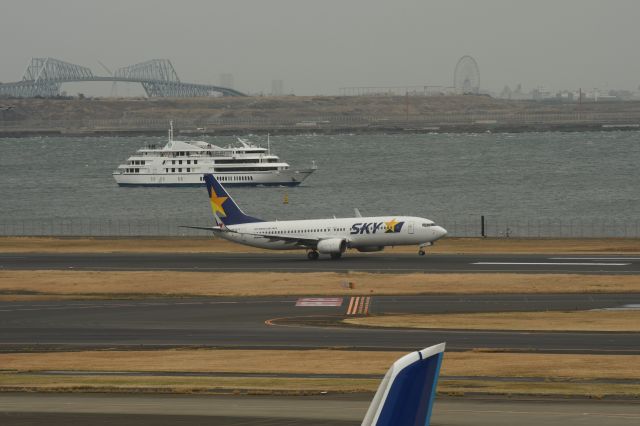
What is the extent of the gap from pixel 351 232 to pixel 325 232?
2468mm

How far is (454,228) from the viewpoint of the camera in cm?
14012

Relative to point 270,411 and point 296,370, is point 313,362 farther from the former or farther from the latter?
point 270,411

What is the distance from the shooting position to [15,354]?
179 feet

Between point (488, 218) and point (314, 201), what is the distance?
4427cm

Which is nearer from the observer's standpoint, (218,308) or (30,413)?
(30,413)

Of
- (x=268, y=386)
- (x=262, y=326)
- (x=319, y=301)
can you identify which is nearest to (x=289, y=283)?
(x=319, y=301)

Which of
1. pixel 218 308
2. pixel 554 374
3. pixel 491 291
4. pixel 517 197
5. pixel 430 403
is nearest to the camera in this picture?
pixel 430 403

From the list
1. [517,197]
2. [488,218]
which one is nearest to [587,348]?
[488,218]

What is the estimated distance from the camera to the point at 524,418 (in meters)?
35.6

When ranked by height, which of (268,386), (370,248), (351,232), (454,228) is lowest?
(454,228)

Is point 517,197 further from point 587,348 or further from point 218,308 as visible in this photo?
point 587,348

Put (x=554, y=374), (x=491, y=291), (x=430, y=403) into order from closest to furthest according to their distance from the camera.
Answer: (x=430, y=403) → (x=554, y=374) → (x=491, y=291)

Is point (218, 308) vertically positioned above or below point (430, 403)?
below

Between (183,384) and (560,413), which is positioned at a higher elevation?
(560,413)
